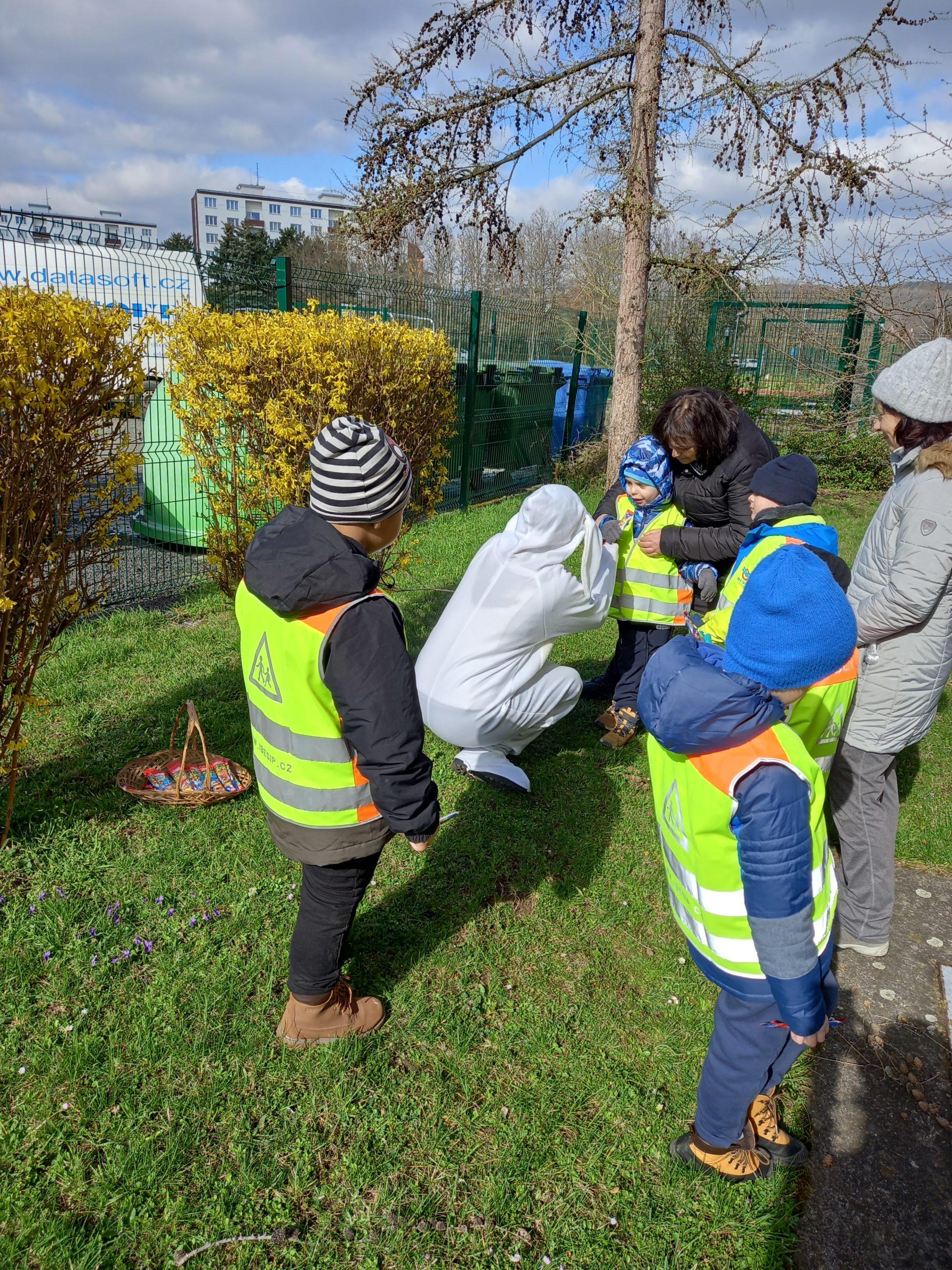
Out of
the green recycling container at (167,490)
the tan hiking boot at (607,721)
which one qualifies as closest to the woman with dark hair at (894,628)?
the tan hiking boot at (607,721)

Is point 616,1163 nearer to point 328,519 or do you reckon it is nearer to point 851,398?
point 328,519

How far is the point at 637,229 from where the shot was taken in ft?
27.0

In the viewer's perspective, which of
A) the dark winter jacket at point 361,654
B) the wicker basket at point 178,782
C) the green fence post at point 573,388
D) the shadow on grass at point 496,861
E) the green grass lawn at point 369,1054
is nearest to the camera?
the dark winter jacket at point 361,654

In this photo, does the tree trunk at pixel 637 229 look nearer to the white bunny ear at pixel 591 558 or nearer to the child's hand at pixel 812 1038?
the white bunny ear at pixel 591 558

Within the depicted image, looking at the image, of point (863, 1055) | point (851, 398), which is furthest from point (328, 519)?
point (851, 398)

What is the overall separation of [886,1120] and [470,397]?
828 cm

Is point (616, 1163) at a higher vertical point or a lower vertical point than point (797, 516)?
lower

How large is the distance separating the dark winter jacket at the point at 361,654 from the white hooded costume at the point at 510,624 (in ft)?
5.21

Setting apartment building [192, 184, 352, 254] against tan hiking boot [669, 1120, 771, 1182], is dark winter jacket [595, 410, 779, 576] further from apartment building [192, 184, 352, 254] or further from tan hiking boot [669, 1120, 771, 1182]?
apartment building [192, 184, 352, 254]

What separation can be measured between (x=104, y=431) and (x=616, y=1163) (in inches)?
122

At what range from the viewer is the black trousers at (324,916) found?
7.40 ft

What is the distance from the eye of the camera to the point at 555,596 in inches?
141

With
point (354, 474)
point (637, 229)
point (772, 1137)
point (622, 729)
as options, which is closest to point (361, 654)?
point (354, 474)

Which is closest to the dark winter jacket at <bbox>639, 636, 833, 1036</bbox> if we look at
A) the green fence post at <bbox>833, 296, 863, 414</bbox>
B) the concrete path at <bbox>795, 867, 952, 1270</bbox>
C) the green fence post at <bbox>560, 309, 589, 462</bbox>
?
the concrete path at <bbox>795, 867, 952, 1270</bbox>
